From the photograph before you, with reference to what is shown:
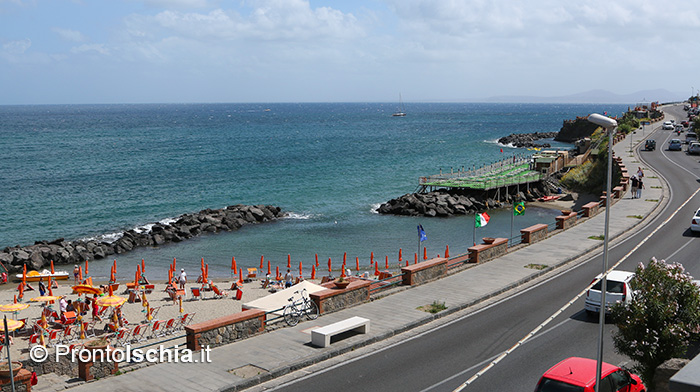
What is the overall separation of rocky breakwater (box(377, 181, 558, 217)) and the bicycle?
37117 millimetres

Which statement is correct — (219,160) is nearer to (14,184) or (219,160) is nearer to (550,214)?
(14,184)

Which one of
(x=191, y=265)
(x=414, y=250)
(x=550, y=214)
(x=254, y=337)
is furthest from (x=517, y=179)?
(x=254, y=337)

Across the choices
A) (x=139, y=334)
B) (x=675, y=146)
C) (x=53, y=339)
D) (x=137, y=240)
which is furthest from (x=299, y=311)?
(x=675, y=146)

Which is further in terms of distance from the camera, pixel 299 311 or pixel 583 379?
pixel 299 311

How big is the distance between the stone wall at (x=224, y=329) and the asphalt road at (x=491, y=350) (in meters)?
2.91

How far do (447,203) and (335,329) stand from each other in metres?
41.9

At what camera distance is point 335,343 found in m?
16.2

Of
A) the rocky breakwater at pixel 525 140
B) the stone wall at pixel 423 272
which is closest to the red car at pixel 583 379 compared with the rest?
the stone wall at pixel 423 272

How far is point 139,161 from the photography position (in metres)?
97.9

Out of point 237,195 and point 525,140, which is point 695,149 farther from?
point 525,140

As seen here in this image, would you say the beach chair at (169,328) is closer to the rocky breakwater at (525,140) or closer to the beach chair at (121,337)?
the beach chair at (121,337)

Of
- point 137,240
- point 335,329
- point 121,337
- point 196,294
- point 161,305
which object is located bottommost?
point 137,240

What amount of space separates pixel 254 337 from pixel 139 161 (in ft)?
287

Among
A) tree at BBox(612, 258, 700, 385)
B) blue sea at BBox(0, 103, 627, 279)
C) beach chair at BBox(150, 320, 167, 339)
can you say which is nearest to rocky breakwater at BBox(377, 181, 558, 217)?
blue sea at BBox(0, 103, 627, 279)
